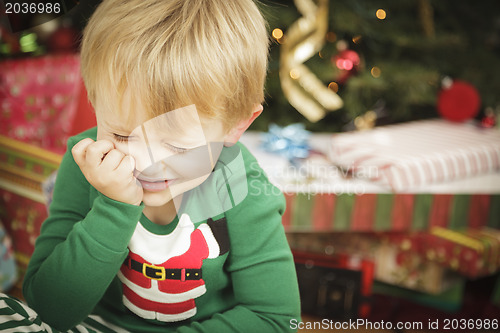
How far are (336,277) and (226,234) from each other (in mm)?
491

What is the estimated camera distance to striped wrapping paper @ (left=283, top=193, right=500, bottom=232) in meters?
0.87

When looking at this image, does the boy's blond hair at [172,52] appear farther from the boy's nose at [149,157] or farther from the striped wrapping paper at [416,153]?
the striped wrapping paper at [416,153]

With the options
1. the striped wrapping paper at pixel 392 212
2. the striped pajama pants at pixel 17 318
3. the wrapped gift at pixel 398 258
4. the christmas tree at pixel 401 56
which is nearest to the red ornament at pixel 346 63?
the christmas tree at pixel 401 56

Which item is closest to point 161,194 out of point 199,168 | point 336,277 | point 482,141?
point 199,168

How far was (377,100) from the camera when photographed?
1097 millimetres

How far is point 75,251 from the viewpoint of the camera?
42 cm

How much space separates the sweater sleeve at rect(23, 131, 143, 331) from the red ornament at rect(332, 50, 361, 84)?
50 cm

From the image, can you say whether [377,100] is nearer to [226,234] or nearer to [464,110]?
[464,110]

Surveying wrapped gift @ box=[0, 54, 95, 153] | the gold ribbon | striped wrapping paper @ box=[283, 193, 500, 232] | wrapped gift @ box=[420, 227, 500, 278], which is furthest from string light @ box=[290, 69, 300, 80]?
wrapped gift @ box=[420, 227, 500, 278]

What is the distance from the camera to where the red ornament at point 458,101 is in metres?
1.09

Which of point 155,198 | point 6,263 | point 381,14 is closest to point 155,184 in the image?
point 155,198

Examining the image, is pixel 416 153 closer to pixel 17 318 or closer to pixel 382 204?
pixel 382 204

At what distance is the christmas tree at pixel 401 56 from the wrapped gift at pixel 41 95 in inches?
16.5

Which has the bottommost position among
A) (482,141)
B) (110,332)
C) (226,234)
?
(482,141)
